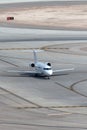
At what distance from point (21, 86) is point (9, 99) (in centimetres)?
879

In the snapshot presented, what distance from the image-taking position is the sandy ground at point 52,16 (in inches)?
6024

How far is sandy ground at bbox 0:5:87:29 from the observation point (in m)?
153

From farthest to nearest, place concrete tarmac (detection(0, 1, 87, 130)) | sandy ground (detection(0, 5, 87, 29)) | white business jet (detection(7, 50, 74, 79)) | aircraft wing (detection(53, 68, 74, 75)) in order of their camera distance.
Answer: sandy ground (detection(0, 5, 87, 29)), aircraft wing (detection(53, 68, 74, 75)), white business jet (detection(7, 50, 74, 79)), concrete tarmac (detection(0, 1, 87, 130))

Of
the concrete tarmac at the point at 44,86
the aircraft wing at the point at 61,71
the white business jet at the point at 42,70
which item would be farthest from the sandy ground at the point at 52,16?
the white business jet at the point at 42,70

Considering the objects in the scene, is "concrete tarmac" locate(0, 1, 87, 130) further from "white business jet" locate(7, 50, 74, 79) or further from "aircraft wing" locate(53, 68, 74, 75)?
"aircraft wing" locate(53, 68, 74, 75)

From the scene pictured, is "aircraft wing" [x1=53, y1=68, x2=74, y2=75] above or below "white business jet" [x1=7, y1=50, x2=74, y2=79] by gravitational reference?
above

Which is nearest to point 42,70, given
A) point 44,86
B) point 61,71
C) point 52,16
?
point 44,86

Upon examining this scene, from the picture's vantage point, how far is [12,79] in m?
85.4

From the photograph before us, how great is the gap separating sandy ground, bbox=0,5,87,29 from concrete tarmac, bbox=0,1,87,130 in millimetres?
17532

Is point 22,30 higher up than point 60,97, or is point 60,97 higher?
point 22,30

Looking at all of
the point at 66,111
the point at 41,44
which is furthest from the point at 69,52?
the point at 66,111

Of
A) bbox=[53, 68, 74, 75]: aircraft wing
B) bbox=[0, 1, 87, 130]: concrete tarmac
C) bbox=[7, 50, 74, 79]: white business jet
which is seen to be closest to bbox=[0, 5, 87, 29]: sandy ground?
bbox=[0, 1, 87, 130]: concrete tarmac

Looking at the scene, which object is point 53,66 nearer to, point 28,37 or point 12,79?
point 12,79

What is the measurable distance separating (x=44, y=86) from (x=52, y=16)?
8370 cm
